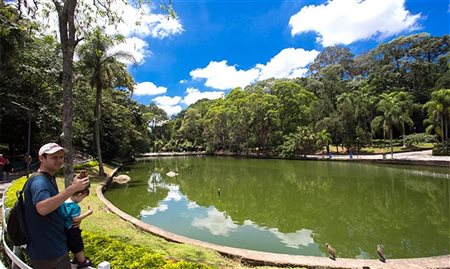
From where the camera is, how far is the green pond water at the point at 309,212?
373 inches

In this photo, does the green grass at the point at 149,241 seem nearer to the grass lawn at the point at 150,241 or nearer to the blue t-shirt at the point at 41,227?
the grass lawn at the point at 150,241

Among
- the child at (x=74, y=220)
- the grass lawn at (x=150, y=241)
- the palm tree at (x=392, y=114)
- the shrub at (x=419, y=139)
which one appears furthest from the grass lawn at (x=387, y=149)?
the child at (x=74, y=220)

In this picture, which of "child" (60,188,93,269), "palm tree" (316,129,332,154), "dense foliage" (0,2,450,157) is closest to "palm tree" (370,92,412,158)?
"dense foliage" (0,2,450,157)

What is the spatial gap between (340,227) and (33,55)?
869 inches

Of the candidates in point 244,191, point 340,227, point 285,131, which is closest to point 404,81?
point 285,131

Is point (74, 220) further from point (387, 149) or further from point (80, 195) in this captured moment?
point (387, 149)

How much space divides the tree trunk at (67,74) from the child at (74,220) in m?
3.66

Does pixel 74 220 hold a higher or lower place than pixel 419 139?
lower

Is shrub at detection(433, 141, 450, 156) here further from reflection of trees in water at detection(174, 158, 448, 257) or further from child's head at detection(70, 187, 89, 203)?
child's head at detection(70, 187, 89, 203)

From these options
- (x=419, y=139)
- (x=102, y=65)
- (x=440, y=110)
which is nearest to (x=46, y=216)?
(x=102, y=65)

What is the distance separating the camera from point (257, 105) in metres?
A: 48.5

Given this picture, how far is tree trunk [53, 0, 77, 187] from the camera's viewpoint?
6480 millimetres

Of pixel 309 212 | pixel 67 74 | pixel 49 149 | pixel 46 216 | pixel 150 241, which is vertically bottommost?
pixel 309 212

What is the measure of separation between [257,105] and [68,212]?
4636 centimetres
